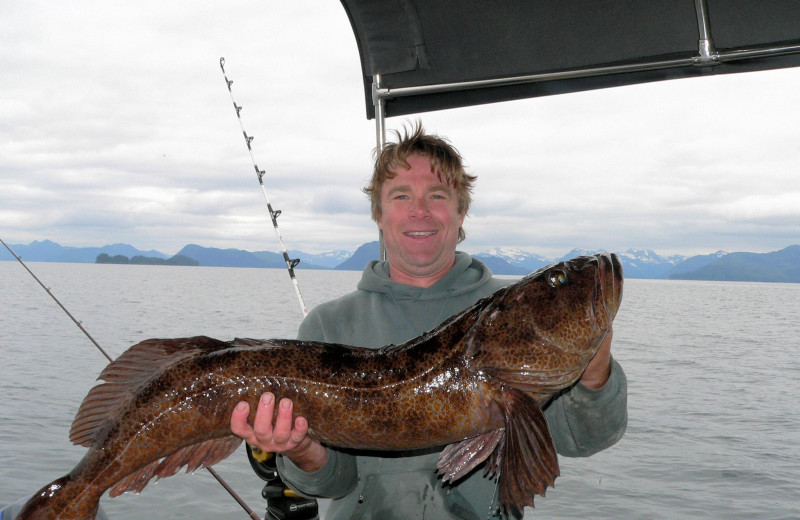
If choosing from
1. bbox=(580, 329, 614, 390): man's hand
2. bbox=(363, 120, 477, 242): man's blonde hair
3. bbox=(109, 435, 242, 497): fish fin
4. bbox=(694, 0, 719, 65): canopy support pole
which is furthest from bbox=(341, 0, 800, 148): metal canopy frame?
bbox=(109, 435, 242, 497): fish fin

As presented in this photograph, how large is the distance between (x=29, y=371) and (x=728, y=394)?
18113 millimetres

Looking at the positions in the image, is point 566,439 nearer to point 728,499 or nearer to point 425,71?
point 425,71

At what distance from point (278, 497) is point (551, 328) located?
2229 mm

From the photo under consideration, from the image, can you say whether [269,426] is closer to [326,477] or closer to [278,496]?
[326,477]

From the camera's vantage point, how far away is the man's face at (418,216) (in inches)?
140

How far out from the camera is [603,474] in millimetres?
9594

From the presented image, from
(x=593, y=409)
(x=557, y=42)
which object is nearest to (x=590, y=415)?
(x=593, y=409)

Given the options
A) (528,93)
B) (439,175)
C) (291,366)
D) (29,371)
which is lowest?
(29,371)

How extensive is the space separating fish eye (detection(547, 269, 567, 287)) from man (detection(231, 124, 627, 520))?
0.43 m

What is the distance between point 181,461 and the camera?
257 centimetres

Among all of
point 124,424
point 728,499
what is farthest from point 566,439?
point 728,499

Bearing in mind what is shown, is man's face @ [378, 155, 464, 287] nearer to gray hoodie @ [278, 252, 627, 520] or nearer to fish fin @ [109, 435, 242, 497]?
gray hoodie @ [278, 252, 627, 520]

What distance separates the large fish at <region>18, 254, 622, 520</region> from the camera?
7.87 feet

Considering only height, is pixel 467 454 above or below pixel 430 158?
below
